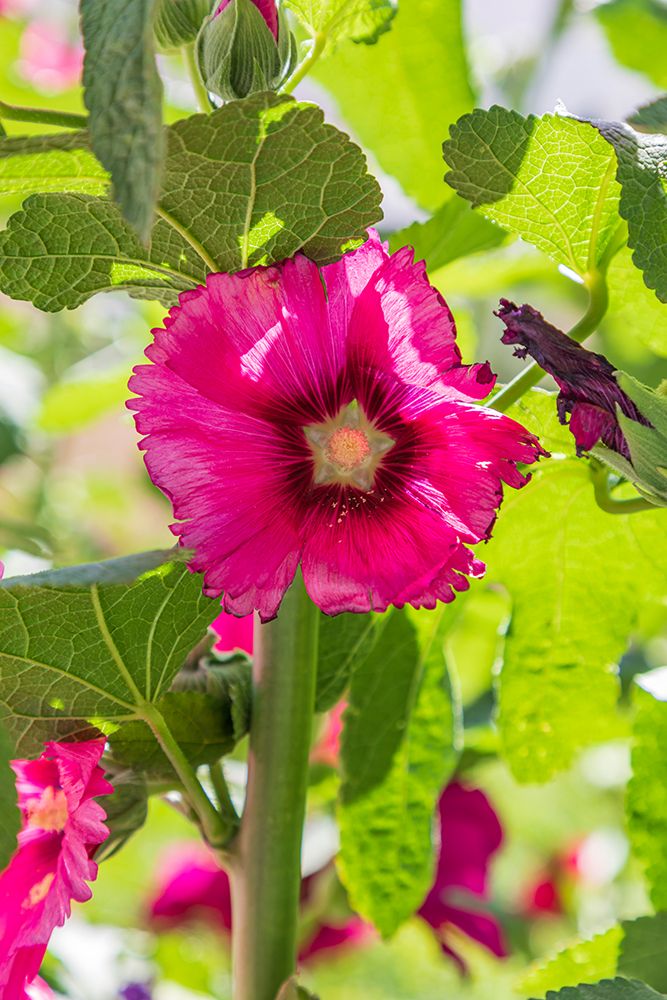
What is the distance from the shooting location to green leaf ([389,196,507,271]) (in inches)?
19.0

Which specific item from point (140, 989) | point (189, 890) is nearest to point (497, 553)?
point (140, 989)

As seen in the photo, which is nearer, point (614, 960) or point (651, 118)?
point (651, 118)

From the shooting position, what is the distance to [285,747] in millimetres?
438

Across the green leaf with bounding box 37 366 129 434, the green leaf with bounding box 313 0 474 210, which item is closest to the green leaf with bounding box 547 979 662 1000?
the green leaf with bounding box 313 0 474 210

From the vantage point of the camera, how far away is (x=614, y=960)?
513 mm

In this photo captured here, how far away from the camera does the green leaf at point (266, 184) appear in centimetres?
34

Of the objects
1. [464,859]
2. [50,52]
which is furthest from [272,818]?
[50,52]

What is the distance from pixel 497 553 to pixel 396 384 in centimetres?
16

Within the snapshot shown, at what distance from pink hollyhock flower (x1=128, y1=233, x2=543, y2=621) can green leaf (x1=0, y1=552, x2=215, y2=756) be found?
0.03m

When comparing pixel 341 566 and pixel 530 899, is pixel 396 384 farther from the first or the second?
pixel 530 899

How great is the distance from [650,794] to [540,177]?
0.91 ft

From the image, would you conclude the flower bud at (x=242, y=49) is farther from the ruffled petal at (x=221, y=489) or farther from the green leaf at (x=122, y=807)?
the green leaf at (x=122, y=807)

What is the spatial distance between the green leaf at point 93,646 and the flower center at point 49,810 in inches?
0.9

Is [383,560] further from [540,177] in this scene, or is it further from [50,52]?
[50,52]
